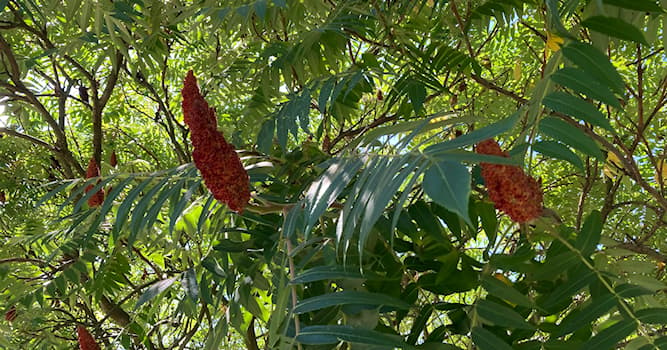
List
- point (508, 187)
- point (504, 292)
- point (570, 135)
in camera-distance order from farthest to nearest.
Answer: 1. point (504, 292)
2. point (508, 187)
3. point (570, 135)

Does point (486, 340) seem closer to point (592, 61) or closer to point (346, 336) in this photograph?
point (346, 336)

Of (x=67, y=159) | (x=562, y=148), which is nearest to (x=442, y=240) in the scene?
(x=562, y=148)

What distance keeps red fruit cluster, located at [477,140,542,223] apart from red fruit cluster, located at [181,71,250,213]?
39 centimetres

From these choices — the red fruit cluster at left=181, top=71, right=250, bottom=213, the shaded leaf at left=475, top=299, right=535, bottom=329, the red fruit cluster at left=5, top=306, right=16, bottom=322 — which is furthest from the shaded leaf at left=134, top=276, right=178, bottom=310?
the red fruit cluster at left=5, top=306, right=16, bottom=322

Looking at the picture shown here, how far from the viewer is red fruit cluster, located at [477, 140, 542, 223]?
3.00ft

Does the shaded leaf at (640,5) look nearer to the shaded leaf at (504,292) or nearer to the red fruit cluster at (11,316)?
the shaded leaf at (504,292)

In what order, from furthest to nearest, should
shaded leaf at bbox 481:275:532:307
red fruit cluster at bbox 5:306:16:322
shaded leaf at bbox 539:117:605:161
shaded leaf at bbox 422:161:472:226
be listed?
red fruit cluster at bbox 5:306:16:322
shaded leaf at bbox 481:275:532:307
shaded leaf at bbox 539:117:605:161
shaded leaf at bbox 422:161:472:226

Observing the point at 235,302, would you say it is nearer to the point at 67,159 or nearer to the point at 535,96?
the point at 535,96

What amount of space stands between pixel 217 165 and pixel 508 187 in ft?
1.51

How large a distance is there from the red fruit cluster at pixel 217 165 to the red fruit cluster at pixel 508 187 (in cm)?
39

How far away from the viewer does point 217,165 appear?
1.09m

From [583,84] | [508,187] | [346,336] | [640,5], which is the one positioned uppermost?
[640,5]

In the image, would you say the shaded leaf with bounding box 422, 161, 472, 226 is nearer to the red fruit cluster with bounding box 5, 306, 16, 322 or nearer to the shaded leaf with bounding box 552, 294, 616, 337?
the shaded leaf with bounding box 552, 294, 616, 337

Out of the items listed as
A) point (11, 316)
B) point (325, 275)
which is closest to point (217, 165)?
point (325, 275)
